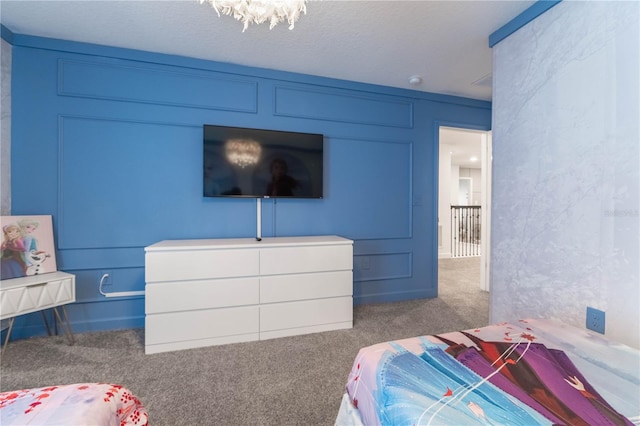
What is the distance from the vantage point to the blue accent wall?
2289 mm

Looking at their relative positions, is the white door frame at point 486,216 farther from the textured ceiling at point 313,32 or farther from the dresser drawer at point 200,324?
the dresser drawer at point 200,324

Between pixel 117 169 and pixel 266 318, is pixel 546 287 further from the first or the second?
pixel 117 169

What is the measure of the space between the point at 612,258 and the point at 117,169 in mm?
3608

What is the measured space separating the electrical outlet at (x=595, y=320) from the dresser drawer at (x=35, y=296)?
357 cm

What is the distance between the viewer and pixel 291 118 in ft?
9.35

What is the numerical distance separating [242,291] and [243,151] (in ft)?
4.20

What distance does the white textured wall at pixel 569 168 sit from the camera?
142cm

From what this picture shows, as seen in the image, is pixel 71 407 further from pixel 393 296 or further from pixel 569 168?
pixel 393 296

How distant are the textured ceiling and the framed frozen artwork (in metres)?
1.54

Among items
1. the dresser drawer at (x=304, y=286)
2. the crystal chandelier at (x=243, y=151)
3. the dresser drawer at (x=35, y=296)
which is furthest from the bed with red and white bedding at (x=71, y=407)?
the crystal chandelier at (x=243, y=151)

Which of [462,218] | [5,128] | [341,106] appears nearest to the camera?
[5,128]

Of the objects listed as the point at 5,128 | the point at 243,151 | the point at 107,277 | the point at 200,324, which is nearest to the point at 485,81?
the point at 243,151

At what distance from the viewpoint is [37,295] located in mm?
1966

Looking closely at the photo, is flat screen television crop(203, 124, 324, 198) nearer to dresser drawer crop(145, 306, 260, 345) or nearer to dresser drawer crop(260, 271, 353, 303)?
dresser drawer crop(260, 271, 353, 303)
